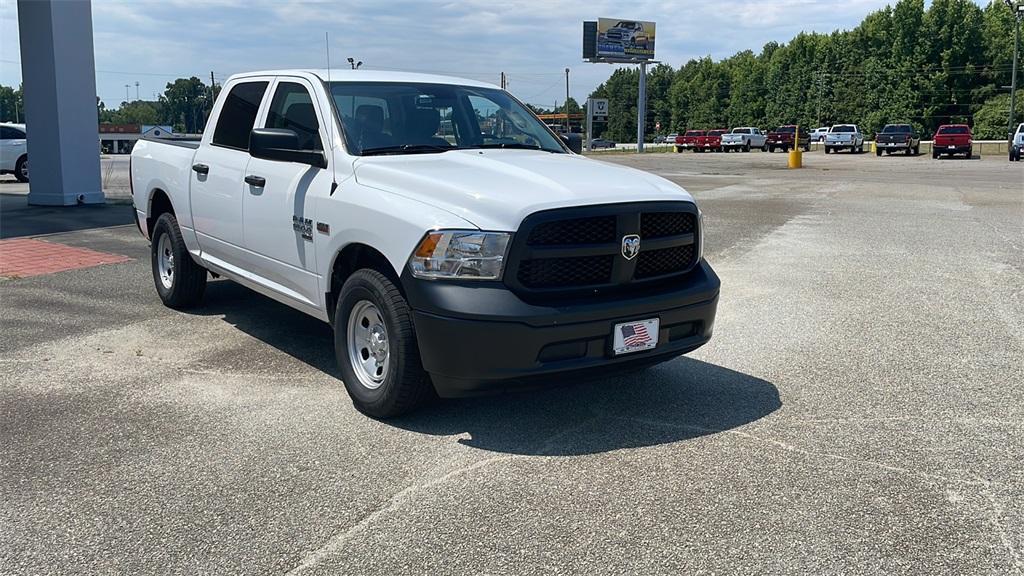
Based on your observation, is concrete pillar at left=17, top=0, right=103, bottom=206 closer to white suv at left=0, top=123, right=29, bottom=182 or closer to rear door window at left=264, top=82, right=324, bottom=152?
white suv at left=0, top=123, right=29, bottom=182

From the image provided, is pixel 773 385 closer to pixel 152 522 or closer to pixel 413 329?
pixel 413 329

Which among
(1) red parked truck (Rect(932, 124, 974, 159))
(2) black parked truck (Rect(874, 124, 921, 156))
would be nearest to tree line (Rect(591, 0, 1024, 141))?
(2) black parked truck (Rect(874, 124, 921, 156))

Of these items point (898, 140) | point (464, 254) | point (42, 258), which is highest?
point (898, 140)

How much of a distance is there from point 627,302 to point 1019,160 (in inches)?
1898

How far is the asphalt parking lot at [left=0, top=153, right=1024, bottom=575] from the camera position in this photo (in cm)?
338

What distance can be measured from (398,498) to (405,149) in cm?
234

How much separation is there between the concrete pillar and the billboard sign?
3266 inches

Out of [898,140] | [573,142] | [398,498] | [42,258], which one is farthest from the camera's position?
[898,140]

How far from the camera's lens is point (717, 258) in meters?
10.7

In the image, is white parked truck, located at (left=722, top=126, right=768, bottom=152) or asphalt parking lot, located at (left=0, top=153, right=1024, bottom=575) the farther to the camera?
white parked truck, located at (left=722, top=126, right=768, bottom=152)

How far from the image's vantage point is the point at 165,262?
7613 mm

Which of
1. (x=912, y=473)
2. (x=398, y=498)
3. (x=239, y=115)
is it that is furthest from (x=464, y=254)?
(x=239, y=115)

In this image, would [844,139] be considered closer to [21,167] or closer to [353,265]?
[21,167]

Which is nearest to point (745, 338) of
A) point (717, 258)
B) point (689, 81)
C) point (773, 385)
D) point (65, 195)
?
point (773, 385)
